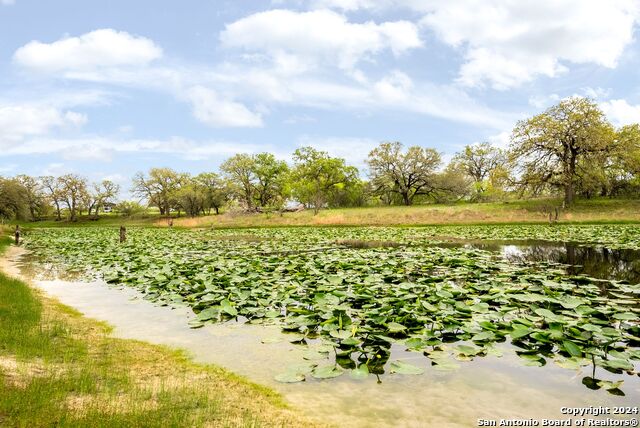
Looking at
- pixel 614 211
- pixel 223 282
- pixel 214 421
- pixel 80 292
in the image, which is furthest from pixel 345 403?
pixel 614 211

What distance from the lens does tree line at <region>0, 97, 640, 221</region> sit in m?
43.8

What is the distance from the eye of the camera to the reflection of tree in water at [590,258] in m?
11.5

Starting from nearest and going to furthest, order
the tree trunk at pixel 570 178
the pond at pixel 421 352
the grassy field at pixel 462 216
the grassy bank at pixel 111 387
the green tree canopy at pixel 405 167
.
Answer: the grassy bank at pixel 111 387 → the pond at pixel 421 352 → the grassy field at pixel 462 216 → the tree trunk at pixel 570 178 → the green tree canopy at pixel 405 167

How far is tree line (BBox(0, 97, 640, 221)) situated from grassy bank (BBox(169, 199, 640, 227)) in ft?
9.37

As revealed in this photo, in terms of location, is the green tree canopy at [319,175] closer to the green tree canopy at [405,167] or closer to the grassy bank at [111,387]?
the green tree canopy at [405,167]

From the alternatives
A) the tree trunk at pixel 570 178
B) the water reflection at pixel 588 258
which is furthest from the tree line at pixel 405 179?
the water reflection at pixel 588 258

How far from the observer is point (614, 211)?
3900 cm

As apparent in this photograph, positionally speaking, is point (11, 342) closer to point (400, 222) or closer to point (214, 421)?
point (214, 421)

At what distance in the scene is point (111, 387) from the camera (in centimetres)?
455

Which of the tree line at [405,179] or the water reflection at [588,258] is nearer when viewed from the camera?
the water reflection at [588,258]

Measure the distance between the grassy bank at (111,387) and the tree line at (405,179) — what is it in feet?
152

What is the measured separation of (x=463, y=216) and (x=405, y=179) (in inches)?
1037

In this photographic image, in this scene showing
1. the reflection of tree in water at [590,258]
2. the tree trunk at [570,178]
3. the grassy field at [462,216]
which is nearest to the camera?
the reflection of tree in water at [590,258]

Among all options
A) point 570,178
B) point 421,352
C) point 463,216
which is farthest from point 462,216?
point 421,352
